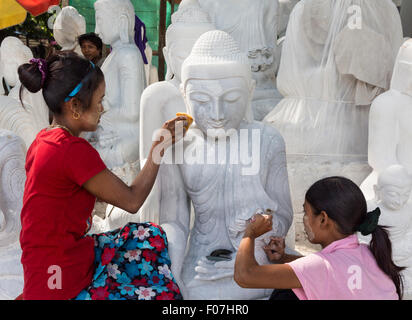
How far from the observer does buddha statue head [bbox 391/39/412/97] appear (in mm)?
3137

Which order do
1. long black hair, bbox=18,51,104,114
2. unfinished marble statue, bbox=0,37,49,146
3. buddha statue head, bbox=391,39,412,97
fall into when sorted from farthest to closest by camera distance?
unfinished marble statue, bbox=0,37,49,146
buddha statue head, bbox=391,39,412,97
long black hair, bbox=18,51,104,114

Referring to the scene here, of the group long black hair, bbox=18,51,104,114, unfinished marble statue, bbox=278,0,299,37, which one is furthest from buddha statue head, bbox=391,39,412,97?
unfinished marble statue, bbox=278,0,299,37

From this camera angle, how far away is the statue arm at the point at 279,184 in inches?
95.8

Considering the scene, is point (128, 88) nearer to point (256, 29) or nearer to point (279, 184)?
point (256, 29)

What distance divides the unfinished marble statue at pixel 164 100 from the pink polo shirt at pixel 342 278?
0.93 m

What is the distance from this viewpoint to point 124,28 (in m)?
4.97

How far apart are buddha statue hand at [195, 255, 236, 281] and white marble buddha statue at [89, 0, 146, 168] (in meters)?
2.46

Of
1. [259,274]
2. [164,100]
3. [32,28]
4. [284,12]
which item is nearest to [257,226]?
[259,274]

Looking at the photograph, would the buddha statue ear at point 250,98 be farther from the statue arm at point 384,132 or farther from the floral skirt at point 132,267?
the statue arm at point 384,132

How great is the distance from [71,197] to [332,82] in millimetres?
2700

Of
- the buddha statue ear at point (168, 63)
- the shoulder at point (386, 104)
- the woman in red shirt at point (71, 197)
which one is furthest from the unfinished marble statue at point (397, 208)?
the buddha statue ear at point (168, 63)

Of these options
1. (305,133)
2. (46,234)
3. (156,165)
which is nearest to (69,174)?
(46,234)

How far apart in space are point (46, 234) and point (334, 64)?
9.32ft

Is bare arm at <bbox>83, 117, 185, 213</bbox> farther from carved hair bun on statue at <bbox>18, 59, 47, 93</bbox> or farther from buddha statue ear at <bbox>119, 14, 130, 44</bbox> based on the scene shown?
buddha statue ear at <bbox>119, 14, 130, 44</bbox>
